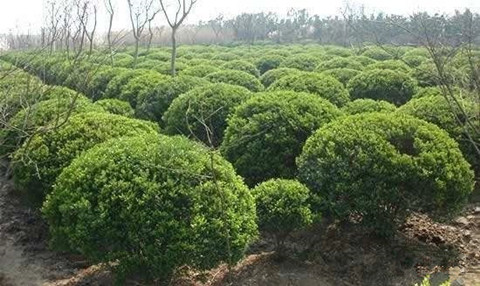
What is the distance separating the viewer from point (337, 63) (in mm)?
15000

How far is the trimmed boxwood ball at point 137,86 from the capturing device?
12.1m

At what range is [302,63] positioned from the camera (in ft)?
58.6

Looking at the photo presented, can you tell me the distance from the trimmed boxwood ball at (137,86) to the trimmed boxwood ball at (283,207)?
261 inches

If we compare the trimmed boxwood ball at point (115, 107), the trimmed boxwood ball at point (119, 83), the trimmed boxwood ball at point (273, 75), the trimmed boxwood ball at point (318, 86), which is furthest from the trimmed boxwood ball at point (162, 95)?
the trimmed boxwood ball at point (273, 75)

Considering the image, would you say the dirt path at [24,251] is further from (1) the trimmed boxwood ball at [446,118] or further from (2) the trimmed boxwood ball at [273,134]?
(1) the trimmed boxwood ball at [446,118]

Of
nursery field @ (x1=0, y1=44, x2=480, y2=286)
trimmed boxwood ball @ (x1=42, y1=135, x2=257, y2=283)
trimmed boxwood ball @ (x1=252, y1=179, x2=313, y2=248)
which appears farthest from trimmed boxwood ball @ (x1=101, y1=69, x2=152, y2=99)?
trimmed boxwood ball @ (x1=252, y1=179, x2=313, y2=248)

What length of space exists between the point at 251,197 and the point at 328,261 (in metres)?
1.37

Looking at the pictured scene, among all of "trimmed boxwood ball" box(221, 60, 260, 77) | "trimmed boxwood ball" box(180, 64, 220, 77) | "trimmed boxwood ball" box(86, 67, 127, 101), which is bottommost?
"trimmed boxwood ball" box(86, 67, 127, 101)

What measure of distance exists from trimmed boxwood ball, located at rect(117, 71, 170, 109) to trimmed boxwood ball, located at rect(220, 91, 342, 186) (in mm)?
5006

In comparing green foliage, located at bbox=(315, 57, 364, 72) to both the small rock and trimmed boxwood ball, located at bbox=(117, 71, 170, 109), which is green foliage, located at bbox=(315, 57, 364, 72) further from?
the small rock

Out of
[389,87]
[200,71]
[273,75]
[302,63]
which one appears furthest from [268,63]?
[389,87]

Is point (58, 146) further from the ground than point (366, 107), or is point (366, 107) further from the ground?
point (366, 107)

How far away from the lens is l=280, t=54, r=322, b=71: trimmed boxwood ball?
57.5 ft

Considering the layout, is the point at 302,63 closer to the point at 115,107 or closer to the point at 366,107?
the point at 115,107
